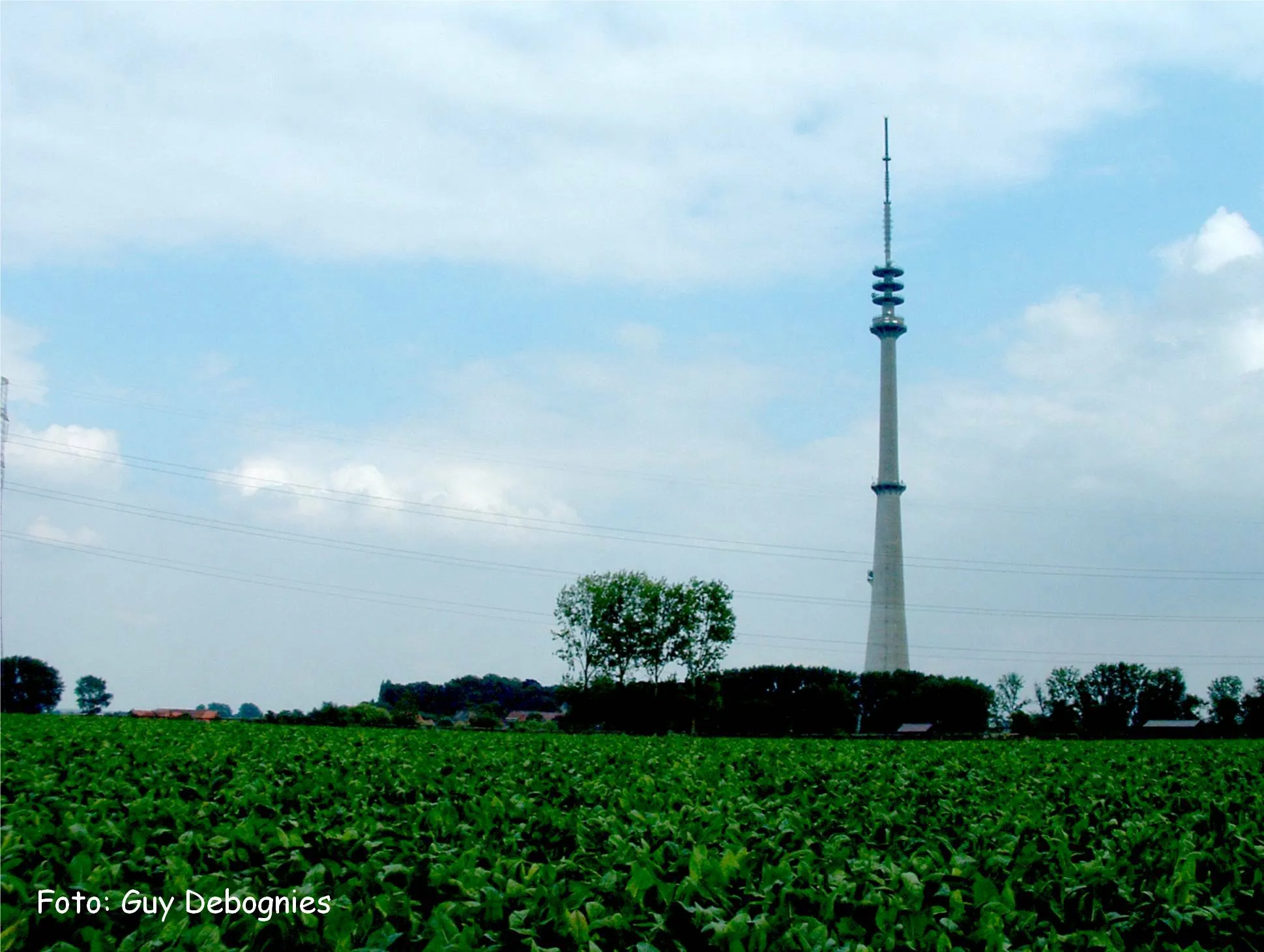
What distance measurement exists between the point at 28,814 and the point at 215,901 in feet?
11.7

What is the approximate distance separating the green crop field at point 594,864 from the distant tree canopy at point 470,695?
123389 millimetres

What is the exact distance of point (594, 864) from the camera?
8281 mm

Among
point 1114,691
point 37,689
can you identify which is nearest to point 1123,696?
point 1114,691

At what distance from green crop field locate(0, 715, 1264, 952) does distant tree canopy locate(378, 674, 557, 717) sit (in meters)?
123

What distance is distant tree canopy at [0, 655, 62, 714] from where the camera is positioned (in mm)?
103000

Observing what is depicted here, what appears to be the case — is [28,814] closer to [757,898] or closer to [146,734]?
[757,898]

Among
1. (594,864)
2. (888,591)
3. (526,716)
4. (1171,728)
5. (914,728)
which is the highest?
(888,591)

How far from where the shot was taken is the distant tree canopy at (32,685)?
103000 millimetres

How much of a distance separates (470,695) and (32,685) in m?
53.5

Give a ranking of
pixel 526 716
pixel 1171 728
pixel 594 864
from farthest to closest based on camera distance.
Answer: pixel 526 716 < pixel 1171 728 < pixel 594 864

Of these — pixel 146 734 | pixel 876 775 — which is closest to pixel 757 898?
pixel 876 775

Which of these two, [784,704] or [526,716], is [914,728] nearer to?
[784,704]

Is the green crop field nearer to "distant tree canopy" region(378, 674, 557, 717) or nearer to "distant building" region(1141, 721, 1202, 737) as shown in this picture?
"distant building" region(1141, 721, 1202, 737)

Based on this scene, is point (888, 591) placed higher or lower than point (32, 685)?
higher
